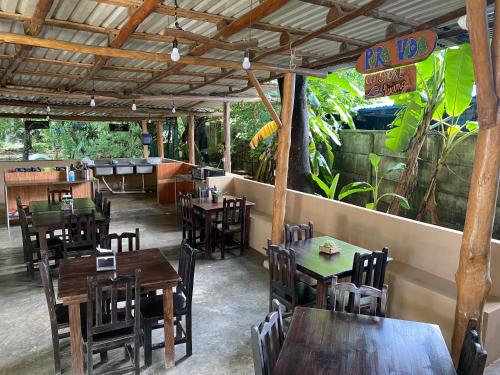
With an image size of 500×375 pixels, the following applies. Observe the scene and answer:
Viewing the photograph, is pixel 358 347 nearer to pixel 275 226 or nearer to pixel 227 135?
pixel 275 226

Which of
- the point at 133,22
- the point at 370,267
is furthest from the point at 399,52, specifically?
the point at 133,22

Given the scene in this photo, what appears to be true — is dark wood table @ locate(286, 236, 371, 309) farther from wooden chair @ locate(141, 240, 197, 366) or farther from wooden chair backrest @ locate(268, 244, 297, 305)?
wooden chair @ locate(141, 240, 197, 366)

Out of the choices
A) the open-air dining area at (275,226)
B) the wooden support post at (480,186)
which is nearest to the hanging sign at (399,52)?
the open-air dining area at (275,226)

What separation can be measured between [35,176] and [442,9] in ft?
28.0

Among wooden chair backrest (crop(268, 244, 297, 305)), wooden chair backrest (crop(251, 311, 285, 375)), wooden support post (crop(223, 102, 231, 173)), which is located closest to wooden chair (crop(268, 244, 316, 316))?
wooden chair backrest (crop(268, 244, 297, 305))

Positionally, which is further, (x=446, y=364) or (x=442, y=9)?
(x=442, y=9)

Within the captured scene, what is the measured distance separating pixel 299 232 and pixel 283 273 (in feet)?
4.00

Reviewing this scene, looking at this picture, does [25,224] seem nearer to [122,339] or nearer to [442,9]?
[122,339]

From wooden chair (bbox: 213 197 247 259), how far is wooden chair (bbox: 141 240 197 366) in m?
2.58

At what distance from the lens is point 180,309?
341cm

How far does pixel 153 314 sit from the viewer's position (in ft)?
10.7

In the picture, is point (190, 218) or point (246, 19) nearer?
point (246, 19)

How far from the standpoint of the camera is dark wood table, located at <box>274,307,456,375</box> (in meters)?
2.02

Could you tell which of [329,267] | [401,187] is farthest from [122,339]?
[401,187]
